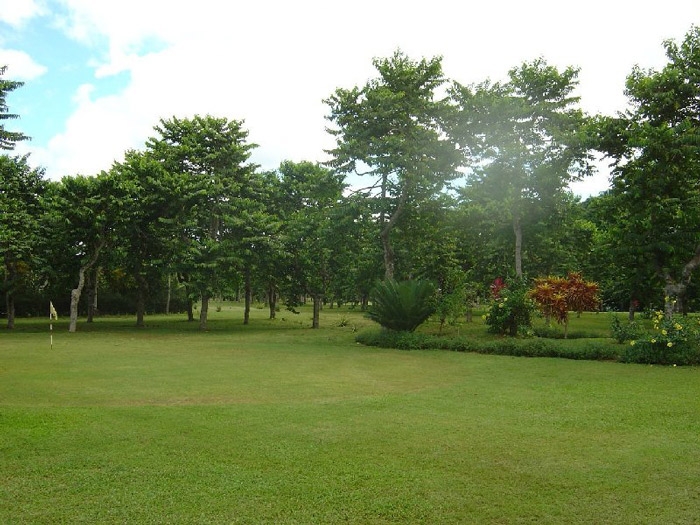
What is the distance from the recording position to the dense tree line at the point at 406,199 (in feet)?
59.8

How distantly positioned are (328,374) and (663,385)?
7536 millimetres

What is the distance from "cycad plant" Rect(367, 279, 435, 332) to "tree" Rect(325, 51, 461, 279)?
17.5ft

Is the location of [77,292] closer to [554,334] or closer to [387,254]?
[387,254]

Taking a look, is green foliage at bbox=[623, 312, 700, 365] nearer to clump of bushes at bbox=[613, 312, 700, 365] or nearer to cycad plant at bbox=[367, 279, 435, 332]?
clump of bushes at bbox=[613, 312, 700, 365]

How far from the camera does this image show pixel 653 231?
715 inches

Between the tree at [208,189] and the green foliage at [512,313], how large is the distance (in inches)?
549

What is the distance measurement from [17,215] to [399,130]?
2067cm

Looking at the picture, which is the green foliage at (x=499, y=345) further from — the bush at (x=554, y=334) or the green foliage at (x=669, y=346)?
the bush at (x=554, y=334)

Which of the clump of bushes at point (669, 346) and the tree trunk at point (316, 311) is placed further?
the tree trunk at point (316, 311)

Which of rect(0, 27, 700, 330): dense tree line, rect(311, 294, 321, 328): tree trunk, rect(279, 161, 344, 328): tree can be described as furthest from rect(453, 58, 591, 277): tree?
rect(311, 294, 321, 328): tree trunk

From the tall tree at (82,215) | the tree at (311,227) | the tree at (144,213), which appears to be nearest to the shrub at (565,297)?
the tree at (311,227)

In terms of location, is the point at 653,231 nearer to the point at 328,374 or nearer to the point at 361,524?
the point at 328,374

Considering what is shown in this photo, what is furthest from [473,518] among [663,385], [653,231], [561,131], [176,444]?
[561,131]

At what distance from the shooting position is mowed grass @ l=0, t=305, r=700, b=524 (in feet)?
16.6
